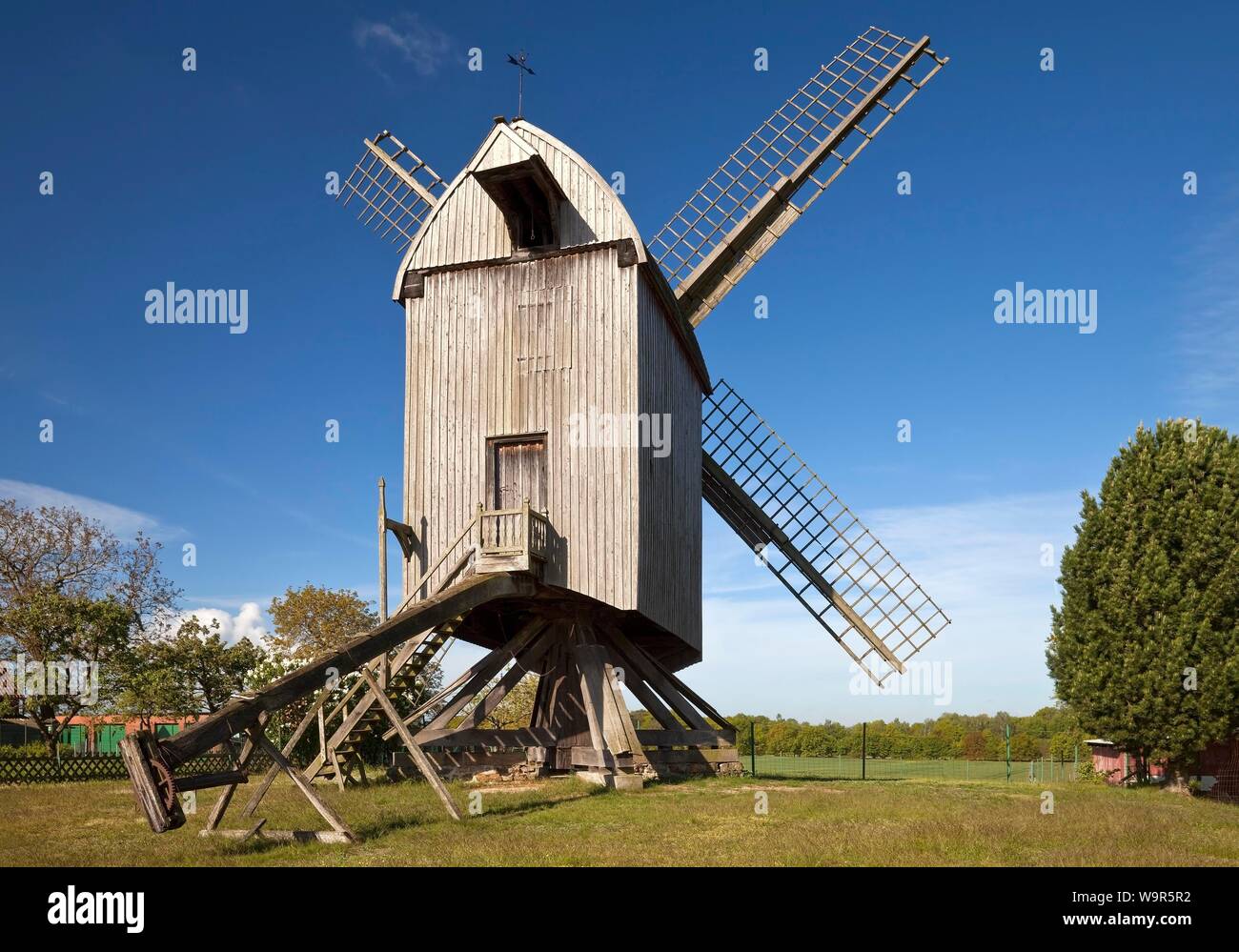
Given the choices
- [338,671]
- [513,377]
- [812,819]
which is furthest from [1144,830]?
[513,377]

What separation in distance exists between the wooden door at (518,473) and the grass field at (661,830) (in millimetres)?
5059

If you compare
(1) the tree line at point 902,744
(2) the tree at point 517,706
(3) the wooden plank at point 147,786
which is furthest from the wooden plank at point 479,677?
(1) the tree line at point 902,744

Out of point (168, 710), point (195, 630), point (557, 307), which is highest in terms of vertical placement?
point (557, 307)

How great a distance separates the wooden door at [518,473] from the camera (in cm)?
1786

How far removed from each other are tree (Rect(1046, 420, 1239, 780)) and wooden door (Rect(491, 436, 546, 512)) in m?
12.0

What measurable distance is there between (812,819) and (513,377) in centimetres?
957

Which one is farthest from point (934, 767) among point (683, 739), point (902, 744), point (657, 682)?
A: point (683, 739)

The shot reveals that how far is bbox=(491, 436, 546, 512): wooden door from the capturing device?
1786 cm

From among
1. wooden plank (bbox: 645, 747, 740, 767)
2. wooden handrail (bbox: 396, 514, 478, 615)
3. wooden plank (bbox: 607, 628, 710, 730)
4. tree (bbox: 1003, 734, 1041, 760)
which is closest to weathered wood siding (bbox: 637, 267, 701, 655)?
wooden plank (bbox: 607, 628, 710, 730)

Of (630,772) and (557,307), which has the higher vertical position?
(557,307)

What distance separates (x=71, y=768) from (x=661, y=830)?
656 inches

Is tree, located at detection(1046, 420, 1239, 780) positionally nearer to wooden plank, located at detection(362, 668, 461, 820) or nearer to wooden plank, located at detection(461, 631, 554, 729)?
wooden plank, located at detection(461, 631, 554, 729)
